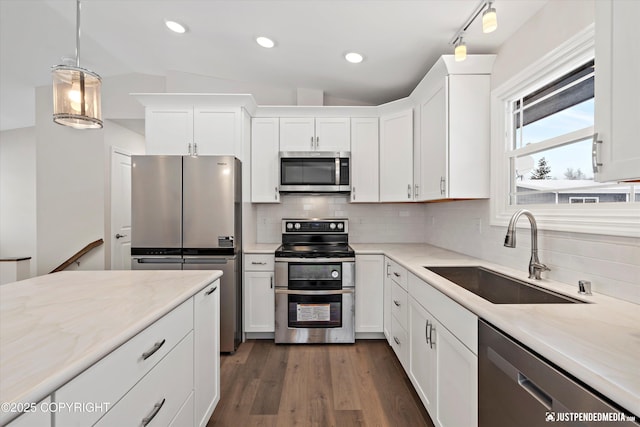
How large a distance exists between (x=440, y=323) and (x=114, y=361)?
54.9 inches

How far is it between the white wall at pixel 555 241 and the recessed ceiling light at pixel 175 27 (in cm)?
257

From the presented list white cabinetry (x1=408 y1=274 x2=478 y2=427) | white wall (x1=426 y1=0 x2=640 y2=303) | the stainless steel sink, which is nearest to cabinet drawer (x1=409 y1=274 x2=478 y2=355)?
white cabinetry (x1=408 y1=274 x2=478 y2=427)

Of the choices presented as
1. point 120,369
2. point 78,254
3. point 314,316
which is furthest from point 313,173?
point 78,254

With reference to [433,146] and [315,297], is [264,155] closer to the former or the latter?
[315,297]

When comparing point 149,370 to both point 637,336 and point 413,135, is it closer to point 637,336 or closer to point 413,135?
point 637,336

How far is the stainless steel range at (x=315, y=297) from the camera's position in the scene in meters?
2.81

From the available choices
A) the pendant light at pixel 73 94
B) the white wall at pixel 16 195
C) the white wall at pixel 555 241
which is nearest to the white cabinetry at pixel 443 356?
the white wall at pixel 555 241

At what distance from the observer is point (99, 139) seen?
3.88m

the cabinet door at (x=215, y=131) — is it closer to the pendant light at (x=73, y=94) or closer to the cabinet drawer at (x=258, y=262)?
the cabinet drawer at (x=258, y=262)

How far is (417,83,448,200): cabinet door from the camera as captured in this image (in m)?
2.25

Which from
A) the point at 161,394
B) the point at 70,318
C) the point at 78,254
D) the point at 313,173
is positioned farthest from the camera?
the point at 78,254

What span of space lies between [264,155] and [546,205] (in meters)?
2.47

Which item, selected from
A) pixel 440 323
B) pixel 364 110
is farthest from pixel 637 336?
pixel 364 110

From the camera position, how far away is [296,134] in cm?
317
